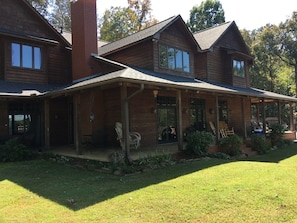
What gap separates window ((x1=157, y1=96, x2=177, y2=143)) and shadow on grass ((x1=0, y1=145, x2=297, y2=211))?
4122 millimetres

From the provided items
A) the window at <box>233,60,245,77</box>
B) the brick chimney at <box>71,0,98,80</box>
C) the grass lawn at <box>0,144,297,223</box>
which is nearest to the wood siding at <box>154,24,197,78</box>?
the brick chimney at <box>71,0,98,80</box>

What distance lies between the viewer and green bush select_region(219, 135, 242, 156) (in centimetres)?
1177

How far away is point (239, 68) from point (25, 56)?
1310 centimetres

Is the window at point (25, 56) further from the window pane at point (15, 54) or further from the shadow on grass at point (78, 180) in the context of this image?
the shadow on grass at point (78, 180)

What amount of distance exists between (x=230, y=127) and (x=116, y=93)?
867 cm

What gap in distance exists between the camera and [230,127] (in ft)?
58.3

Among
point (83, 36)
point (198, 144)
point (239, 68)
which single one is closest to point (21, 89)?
point (83, 36)

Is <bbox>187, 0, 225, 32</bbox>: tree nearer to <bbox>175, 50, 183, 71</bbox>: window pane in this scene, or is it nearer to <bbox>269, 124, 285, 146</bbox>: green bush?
<bbox>175, 50, 183, 71</bbox>: window pane

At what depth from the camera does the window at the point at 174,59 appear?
46.3ft

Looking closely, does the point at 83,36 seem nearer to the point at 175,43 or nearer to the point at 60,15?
the point at 175,43

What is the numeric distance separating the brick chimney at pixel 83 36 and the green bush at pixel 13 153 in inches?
162

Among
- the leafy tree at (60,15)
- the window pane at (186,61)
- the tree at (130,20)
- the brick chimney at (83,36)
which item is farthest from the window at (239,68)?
the leafy tree at (60,15)

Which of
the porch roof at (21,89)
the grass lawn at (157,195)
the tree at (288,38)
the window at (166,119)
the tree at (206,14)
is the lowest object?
the grass lawn at (157,195)

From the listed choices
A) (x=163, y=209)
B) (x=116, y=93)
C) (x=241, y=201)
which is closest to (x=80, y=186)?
(x=163, y=209)
